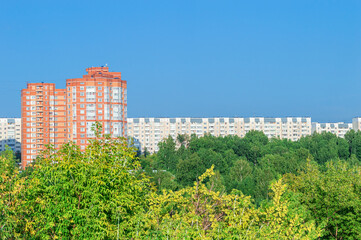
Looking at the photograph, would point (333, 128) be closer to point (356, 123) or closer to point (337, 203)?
point (356, 123)

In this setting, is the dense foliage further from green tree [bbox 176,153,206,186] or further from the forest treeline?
the forest treeline

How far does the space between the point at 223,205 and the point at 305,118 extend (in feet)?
373

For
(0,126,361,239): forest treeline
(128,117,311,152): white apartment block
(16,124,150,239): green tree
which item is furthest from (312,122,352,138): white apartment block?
(16,124,150,239): green tree

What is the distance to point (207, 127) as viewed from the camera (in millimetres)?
116812

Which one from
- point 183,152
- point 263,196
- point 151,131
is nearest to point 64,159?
point 263,196

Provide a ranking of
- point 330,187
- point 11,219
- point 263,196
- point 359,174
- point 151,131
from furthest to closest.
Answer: point 151,131, point 263,196, point 359,174, point 330,187, point 11,219

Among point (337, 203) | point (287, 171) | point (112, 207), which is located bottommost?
point (287, 171)

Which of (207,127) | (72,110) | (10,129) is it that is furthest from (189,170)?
(10,129)

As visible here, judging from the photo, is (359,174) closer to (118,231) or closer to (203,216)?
(203,216)

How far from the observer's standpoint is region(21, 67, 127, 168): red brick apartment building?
62125mm

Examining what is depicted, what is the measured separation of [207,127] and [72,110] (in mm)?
58931

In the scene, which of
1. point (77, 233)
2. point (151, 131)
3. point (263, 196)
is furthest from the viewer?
point (151, 131)

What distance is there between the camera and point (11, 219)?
1002 cm

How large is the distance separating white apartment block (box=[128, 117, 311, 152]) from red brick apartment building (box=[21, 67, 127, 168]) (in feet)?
145
